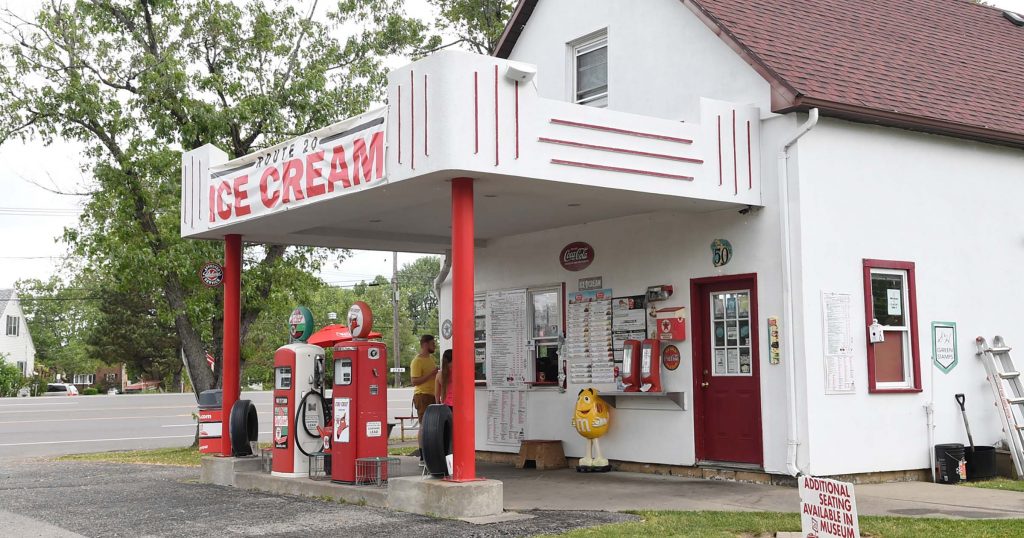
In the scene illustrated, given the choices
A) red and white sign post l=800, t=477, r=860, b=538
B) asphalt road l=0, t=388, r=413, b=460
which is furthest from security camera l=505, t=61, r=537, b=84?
asphalt road l=0, t=388, r=413, b=460

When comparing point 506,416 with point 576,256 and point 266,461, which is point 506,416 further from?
point 266,461

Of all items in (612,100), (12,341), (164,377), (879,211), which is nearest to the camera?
(879,211)

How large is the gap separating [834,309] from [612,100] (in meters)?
4.49

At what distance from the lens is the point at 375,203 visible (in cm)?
1166

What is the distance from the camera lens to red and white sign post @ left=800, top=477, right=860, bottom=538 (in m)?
5.99

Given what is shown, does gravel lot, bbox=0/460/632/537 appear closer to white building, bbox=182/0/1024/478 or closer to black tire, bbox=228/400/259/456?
black tire, bbox=228/400/259/456

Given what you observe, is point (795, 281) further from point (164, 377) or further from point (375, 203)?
point (164, 377)

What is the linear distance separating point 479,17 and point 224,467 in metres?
15.1

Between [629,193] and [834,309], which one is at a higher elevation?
[629,193]

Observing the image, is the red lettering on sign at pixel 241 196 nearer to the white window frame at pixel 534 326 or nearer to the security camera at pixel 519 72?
the white window frame at pixel 534 326

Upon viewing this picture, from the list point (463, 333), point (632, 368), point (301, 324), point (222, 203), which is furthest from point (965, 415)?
point (222, 203)

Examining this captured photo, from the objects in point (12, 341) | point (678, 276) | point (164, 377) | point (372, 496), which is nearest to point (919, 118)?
point (678, 276)

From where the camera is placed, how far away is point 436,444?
10070 millimetres

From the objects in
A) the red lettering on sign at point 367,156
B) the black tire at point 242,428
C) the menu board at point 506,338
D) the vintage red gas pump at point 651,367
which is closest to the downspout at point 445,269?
the menu board at point 506,338
